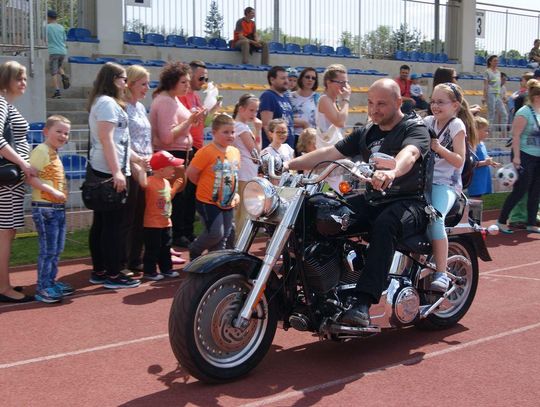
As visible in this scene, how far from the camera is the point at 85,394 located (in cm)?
476

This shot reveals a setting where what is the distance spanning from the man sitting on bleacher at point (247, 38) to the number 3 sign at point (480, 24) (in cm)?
979

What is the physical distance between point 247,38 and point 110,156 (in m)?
13.5

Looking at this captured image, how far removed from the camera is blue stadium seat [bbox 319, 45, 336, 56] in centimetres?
2264

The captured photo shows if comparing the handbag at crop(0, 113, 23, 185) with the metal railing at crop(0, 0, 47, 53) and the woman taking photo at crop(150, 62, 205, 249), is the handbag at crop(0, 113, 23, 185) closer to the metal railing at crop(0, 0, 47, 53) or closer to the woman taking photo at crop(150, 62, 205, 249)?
the woman taking photo at crop(150, 62, 205, 249)

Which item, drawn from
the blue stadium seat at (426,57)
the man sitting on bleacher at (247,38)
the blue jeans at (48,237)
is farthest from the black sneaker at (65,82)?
the blue stadium seat at (426,57)

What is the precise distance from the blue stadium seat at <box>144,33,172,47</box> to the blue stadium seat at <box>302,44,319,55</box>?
15.0 ft

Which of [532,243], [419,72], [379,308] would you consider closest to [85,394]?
[379,308]

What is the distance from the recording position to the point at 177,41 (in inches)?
780

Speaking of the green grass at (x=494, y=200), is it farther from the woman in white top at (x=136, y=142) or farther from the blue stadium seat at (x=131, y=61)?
the blue stadium seat at (x=131, y=61)

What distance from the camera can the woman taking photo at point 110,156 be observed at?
7344 millimetres

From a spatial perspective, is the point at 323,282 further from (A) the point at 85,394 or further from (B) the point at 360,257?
(A) the point at 85,394

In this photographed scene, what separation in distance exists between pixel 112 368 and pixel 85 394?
525mm

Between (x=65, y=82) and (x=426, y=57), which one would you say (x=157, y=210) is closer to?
(x=65, y=82)

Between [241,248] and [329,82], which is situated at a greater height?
[329,82]
